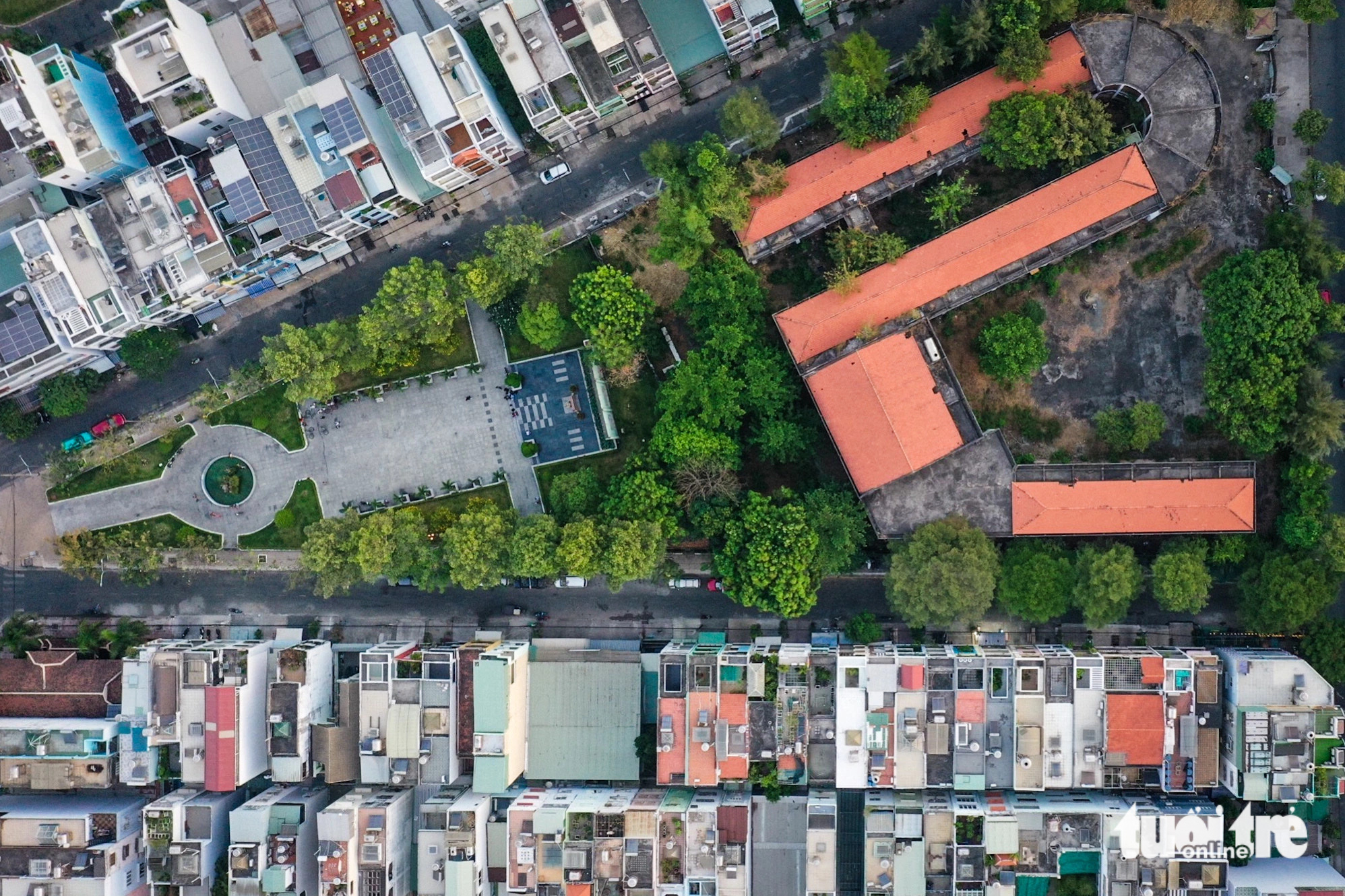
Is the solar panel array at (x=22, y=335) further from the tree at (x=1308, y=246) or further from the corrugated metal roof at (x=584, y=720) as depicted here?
the tree at (x=1308, y=246)

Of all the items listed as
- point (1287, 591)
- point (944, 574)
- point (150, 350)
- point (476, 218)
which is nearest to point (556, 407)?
point (476, 218)

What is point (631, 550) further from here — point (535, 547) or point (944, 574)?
point (944, 574)

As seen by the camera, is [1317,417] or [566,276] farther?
[566,276]

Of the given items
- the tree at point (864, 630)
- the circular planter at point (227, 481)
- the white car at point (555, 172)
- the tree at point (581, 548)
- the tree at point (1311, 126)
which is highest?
the white car at point (555, 172)

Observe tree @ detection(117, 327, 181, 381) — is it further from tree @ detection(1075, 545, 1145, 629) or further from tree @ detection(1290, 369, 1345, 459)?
tree @ detection(1290, 369, 1345, 459)

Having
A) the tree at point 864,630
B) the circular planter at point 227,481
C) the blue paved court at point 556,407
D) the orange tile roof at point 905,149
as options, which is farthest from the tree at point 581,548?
the circular planter at point 227,481

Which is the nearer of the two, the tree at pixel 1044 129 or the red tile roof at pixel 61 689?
the tree at pixel 1044 129
